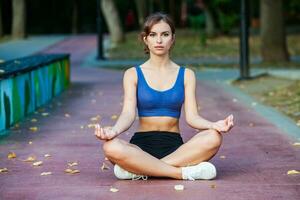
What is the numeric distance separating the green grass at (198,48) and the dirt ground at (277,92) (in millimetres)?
11356

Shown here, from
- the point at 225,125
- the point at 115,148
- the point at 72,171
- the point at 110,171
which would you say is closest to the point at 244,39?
Answer: the point at 110,171

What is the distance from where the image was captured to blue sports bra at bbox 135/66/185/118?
23.8ft

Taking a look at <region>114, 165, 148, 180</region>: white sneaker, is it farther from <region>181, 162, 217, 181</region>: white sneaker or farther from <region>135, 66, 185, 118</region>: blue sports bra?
<region>135, 66, 185, 118</region>: blue sports bra

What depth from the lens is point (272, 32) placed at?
26.1 m

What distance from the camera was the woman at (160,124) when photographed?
273 inches

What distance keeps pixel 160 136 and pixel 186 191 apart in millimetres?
799

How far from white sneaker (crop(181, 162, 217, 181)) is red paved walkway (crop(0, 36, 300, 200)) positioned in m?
0.09

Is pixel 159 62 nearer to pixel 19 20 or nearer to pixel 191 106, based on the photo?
pixel 191 106

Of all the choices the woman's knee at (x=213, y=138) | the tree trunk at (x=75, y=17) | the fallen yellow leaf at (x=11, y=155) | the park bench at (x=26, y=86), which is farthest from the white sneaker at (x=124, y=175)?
the tree trunk at (x=75, y=17)

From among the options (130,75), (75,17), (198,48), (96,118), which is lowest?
(198,48)

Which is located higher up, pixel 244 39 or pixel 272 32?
pixel 244 39

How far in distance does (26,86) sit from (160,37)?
20.0 feet

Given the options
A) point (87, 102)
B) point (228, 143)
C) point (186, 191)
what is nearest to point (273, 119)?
point (228, 143)

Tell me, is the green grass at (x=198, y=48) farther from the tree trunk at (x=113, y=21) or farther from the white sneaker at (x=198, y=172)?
the white sneaker at (x=198, y=172)
